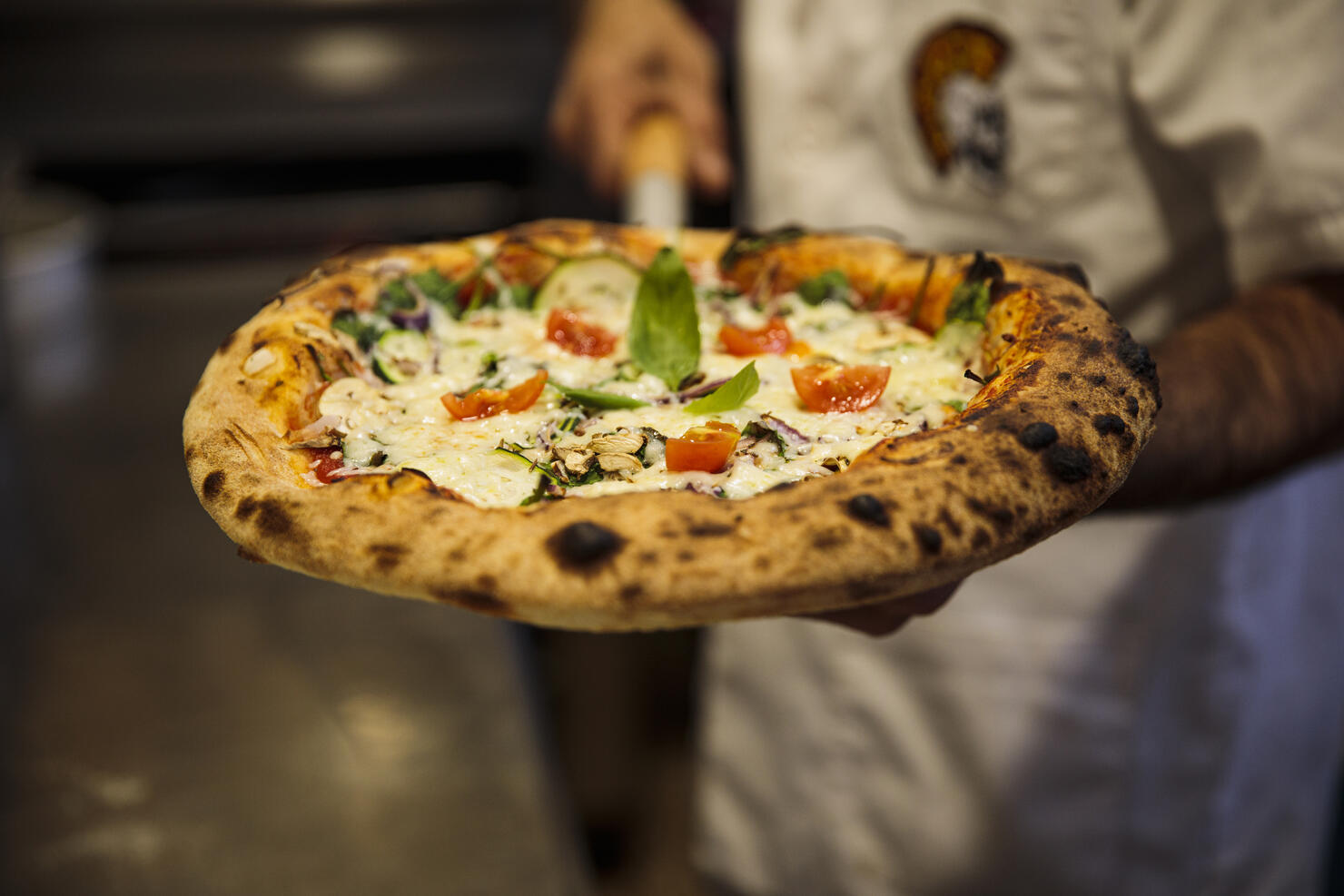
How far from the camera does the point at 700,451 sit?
3.49ft

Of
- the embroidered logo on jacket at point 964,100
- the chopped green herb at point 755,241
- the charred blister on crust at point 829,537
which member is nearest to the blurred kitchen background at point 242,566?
the chopped green herb at point 755,241

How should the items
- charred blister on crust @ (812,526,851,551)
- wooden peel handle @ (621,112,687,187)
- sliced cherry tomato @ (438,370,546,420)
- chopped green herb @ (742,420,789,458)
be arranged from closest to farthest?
charred blister on crust @ (812,526,851,551), chopped green herb @ (742,420,789,458), sliced cherry tomato @ (438,370,546,420), wooden peel handle @ (621,112,687,187)

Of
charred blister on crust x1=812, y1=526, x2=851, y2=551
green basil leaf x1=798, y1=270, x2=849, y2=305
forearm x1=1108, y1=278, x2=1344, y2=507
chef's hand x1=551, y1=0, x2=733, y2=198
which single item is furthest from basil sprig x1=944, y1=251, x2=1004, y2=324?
chef's hand x1=551, y1=0, x2=733, y2=198

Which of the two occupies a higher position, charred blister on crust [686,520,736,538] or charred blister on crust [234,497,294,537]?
charred blister on crust [686,520,736,538]

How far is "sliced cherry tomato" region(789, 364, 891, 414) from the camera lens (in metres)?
1.21

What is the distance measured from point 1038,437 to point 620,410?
0.49 m

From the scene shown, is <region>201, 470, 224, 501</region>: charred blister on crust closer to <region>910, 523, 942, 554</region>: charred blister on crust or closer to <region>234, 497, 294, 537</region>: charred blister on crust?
<region>234, 497, 294, 537</region>: charred blister on crust

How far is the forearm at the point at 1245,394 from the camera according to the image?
1.47 meters

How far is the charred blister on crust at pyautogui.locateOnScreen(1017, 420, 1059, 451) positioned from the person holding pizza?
24.6 inches

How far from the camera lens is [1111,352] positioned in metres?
1.14

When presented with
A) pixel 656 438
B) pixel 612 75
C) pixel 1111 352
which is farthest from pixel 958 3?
pixel 656 438

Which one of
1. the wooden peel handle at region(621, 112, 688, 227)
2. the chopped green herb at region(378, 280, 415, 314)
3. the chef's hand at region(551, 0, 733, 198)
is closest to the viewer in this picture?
the chopped green herb at region(378, 280, 415, 314)

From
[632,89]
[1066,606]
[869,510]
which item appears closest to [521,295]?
[869,510]

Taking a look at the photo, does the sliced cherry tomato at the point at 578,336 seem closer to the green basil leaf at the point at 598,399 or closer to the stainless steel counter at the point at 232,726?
the green basil leaf at the point at 598,399
